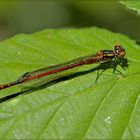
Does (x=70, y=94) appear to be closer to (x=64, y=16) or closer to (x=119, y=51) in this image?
(x=119, y=51)

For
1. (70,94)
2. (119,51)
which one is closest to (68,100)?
(70,94)

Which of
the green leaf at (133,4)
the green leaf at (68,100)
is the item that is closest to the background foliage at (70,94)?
the green leaf at (68,100)

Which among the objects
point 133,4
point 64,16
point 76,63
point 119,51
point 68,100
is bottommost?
point 64,16

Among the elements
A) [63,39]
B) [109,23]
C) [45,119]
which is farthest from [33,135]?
[109,23]

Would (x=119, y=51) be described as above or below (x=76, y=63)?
above

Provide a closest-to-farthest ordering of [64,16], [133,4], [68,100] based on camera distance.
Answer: [68,100] → [133,4] → [64,16]
